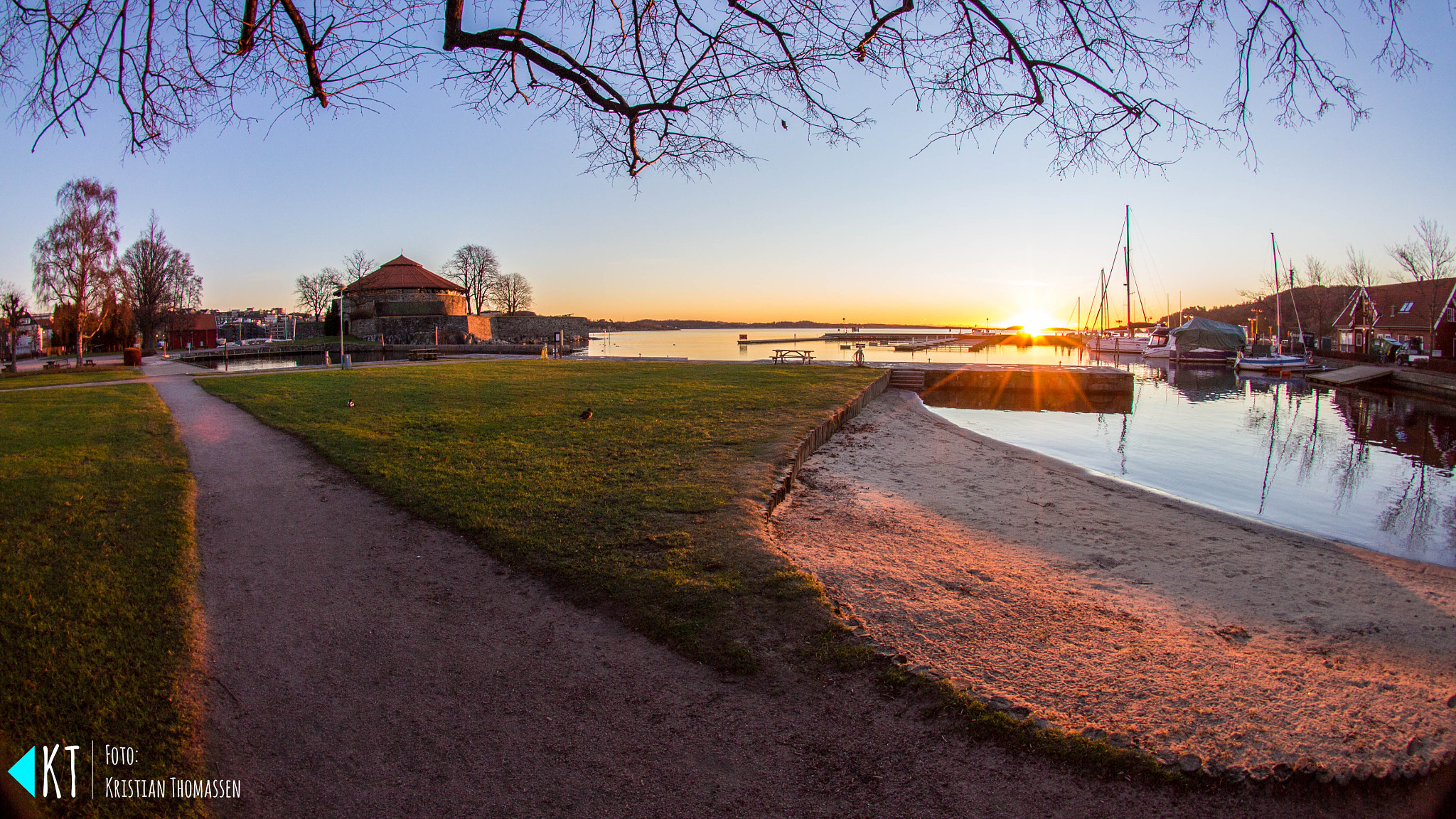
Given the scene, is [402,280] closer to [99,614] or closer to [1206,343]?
[99,614]

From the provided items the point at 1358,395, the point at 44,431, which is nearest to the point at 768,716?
the point at 44,431

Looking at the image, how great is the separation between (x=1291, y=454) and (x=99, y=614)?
23.9 metres

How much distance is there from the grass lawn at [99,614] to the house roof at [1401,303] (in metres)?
62.1

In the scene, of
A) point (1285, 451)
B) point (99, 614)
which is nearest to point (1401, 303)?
point (1285, 451)

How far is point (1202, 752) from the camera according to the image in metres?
3.53

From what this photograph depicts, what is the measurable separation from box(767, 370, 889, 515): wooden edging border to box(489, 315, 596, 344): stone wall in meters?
69.7

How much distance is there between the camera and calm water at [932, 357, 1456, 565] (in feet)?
37.8

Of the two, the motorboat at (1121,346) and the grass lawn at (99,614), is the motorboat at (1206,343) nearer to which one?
the motorboat at (1121,346)

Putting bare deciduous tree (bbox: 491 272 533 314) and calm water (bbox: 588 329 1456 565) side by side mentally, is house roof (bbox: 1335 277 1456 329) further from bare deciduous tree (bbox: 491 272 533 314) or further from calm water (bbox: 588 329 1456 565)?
bare deciduous tree (bbox: 491 272 533 314)

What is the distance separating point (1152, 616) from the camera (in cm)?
605

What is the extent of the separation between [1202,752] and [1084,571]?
407 centimetres

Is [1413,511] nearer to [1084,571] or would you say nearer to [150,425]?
[1084,571]

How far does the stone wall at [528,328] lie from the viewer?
284ft

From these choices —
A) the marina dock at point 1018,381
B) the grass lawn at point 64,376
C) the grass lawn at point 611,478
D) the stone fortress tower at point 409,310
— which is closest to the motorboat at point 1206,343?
the marina dock at point 1018,381
